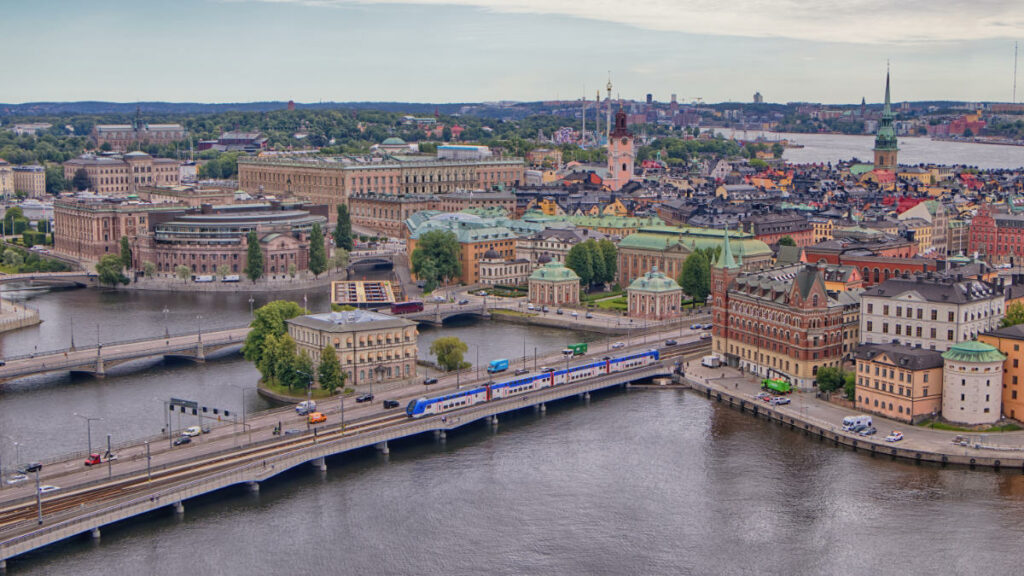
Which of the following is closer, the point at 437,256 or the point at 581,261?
the point at 581,261

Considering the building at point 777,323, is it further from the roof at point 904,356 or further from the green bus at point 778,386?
A: the roof at point 904,356

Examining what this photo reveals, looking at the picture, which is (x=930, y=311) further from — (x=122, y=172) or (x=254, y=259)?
(x=122, y=172)

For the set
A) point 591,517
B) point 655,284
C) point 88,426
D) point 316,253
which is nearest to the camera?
point 591,517

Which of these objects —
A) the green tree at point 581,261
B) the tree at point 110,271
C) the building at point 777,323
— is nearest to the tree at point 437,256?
the green tree at point 581,261

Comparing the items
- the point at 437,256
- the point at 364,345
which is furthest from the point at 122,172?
the point at 364,345

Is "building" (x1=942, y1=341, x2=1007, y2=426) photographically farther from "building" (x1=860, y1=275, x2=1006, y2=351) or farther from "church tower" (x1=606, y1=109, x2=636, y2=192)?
"church tower" (x1=606, y1=109, x2=636, y2=192)

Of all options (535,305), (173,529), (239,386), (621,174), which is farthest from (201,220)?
(173,529)
